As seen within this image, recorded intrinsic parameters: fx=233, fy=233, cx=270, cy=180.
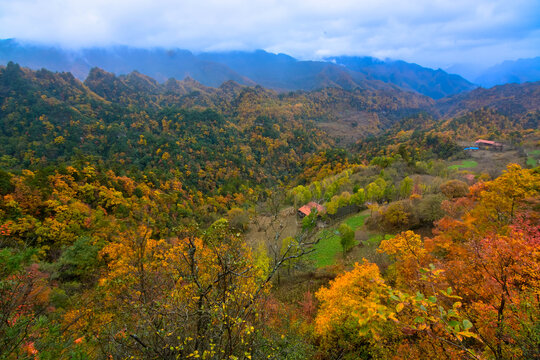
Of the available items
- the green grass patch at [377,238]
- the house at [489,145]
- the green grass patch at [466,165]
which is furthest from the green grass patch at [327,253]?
the house at [489,145]

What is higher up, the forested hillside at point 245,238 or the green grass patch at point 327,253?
the forested hillside at point 245,238

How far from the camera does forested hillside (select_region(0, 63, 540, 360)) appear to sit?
18.9 ft

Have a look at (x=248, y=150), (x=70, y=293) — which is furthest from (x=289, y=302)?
(x=248, y=150)

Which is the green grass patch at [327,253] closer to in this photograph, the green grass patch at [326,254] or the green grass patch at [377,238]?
the green grass patch at [326,254]

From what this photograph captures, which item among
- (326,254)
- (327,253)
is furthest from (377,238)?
(326,254)

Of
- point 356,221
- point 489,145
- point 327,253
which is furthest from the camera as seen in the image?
point 489,145

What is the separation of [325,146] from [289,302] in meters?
151

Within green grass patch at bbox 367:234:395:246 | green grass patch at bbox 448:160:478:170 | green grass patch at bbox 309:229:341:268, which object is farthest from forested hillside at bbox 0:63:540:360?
green grass patch at bbox 448:160:478:170

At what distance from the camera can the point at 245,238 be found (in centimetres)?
3738

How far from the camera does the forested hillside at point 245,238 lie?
18.9 feet

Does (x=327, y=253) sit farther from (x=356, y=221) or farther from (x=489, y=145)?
(x=489, y=145)

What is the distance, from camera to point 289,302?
2227cm

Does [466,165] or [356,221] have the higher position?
[466,165]

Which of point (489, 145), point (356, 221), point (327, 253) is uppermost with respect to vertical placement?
point (489, 145)
